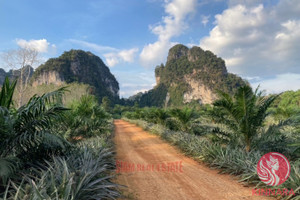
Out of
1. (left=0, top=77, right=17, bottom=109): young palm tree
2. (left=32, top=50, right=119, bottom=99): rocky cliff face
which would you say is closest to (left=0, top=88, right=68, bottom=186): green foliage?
(left=0, top=77, right=17, bottom=109): young palm tree

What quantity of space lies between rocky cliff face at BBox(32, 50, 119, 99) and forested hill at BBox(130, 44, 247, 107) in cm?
3203

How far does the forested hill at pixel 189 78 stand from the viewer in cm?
10088

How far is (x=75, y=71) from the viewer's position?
10156 cm

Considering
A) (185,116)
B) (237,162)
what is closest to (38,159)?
(237,162)

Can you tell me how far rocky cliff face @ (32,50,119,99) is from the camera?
87.8 metres

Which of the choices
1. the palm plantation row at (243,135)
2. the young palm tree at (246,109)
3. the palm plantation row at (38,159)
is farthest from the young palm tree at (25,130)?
the young palm tree at (246,109)

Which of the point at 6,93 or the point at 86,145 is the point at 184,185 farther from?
the point at 6,93

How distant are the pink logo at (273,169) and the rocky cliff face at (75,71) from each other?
268ft

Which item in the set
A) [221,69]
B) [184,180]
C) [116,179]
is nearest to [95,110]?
[116,179]

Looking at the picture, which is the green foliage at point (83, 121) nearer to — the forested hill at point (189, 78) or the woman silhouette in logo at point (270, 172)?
the woman silhouette in logo at point (270, 172)

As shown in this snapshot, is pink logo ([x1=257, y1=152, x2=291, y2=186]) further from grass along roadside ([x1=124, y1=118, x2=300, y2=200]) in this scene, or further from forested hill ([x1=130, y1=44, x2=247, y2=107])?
forested hill ([x1=130, y1=44, x2=247, y2=107])

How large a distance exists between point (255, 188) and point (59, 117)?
4.08 meters

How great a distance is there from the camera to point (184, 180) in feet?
14.1

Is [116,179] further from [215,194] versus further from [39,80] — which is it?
[39,80]
